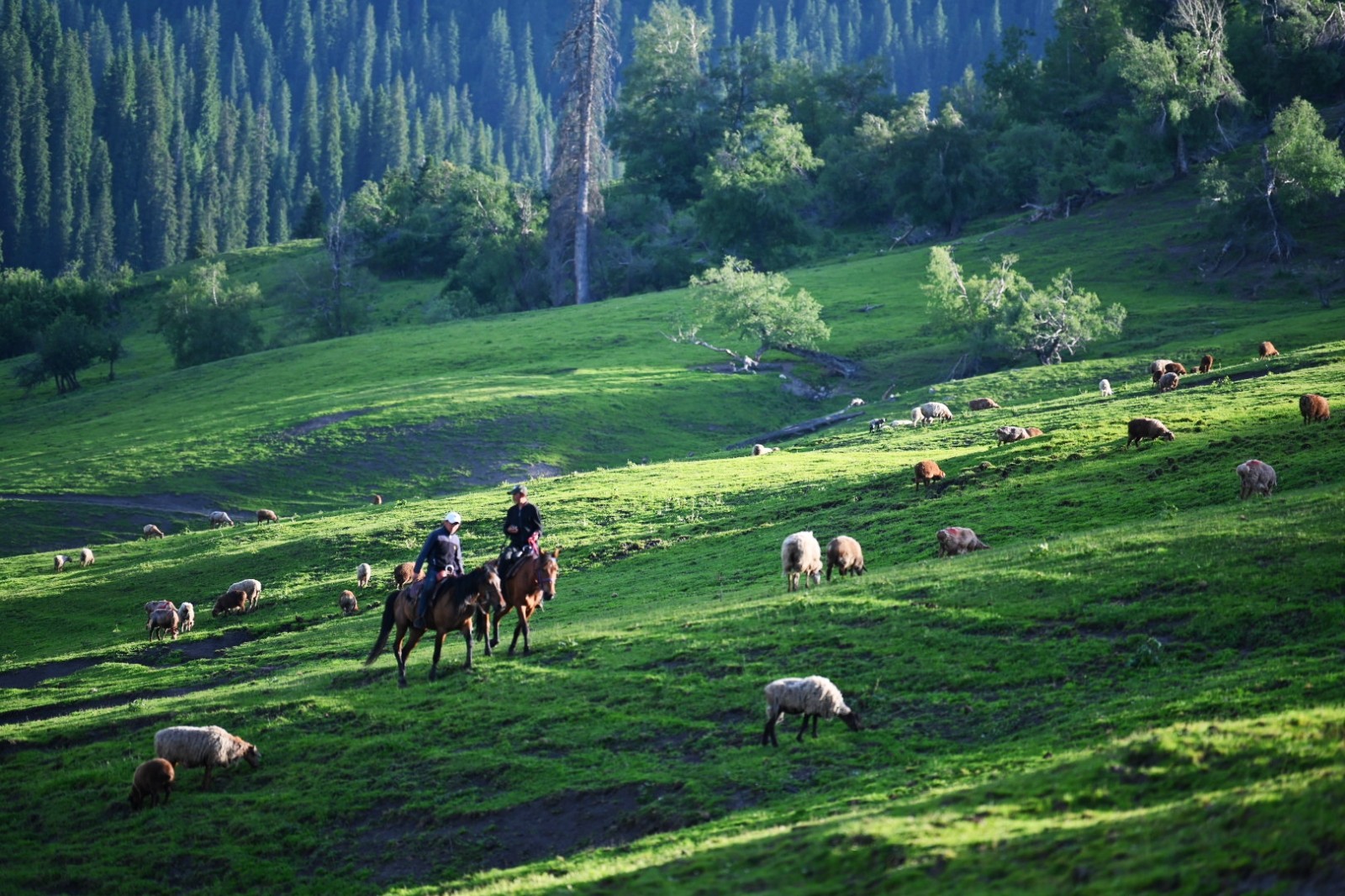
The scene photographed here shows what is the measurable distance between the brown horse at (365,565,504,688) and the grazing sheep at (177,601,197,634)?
13.2 metres

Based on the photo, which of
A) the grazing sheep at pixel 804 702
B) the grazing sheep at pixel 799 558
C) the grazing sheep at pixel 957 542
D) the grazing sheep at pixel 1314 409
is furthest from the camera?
the grazing sheep at pixel 1314 409

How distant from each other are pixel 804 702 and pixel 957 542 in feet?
35.9

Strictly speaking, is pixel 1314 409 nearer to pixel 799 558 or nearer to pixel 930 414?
pixel 799 558

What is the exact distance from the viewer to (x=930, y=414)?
176 ft

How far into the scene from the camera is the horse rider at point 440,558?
22750 mm

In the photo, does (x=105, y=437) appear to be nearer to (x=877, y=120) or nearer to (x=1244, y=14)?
(x=877, y=120)

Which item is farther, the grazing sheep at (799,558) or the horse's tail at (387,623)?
the grazing sheep at (799,558)

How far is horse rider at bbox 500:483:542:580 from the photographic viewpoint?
77.1 feet

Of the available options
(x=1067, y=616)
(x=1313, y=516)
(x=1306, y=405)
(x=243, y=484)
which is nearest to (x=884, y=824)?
(x=1067, y=616)

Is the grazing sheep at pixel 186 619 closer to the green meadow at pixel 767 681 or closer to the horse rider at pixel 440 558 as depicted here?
the green meadow at pixel 767 681

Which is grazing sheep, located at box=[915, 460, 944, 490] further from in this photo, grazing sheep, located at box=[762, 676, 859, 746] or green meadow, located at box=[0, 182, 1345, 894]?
grazing sheep, located at box=[762, 676, 859, 746]

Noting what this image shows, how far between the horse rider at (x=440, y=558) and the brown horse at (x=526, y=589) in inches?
31.6

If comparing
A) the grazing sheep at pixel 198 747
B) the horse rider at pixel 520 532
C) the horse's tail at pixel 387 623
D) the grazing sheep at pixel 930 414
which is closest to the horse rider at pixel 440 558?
the horse's tail at pixel 387 623

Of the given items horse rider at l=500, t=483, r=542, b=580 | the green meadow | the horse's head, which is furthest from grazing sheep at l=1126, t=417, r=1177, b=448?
the horse's head
